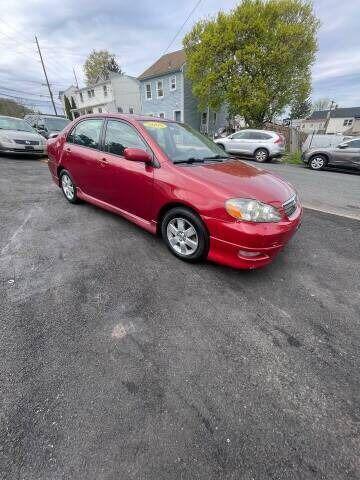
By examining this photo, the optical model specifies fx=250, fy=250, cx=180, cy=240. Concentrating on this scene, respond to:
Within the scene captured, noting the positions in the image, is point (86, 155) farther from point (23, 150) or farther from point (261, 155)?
point (261, 155)

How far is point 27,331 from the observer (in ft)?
6.81

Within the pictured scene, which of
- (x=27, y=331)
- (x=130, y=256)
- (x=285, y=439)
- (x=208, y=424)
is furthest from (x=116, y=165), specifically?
(x=285, y=439)

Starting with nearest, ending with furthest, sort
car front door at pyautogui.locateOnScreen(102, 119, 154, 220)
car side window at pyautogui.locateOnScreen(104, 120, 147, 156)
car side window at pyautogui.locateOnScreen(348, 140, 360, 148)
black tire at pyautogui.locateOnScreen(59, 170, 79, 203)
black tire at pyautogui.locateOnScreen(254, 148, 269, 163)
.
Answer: car front door at pyautogui.locateOnScreen(102, 119, 154, 220)
car side window at pyautogui.locateOnScreen(104, 120, 147, 156)
black tire at pyautogui.locateOnScreen(59, 170, 79, 203)
car side window at pyautogui.locateOnScreen(348, 140, 360, 148)
black tire at pyautogui.locateOnScreen(254, 148, 269, 163)

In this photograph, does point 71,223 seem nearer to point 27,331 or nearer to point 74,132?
point 74,132

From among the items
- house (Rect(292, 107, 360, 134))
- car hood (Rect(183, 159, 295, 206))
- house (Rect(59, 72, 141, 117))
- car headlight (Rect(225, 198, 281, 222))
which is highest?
house (Rect(59, 72, 141, 117))

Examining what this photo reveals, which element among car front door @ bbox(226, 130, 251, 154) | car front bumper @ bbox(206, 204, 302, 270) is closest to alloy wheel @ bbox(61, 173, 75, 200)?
car front bumper @ bbox(206, 204, 302, 270)

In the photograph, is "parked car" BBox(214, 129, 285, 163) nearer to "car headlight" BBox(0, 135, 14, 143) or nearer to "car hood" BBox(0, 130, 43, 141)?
"car hood" BBox(0, 130, 43, 141)

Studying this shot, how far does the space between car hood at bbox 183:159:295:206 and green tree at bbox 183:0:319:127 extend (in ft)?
58.9

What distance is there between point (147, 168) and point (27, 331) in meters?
2.10

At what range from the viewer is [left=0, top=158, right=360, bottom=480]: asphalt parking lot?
4.48 ft

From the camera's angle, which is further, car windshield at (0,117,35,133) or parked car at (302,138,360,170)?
parked car at (302,138,360,170)

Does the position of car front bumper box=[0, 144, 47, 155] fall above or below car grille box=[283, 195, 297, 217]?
below

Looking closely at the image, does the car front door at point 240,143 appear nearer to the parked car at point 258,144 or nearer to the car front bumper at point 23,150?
the parked car at point 258,144

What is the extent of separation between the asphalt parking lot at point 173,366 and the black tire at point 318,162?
30.6 feet
